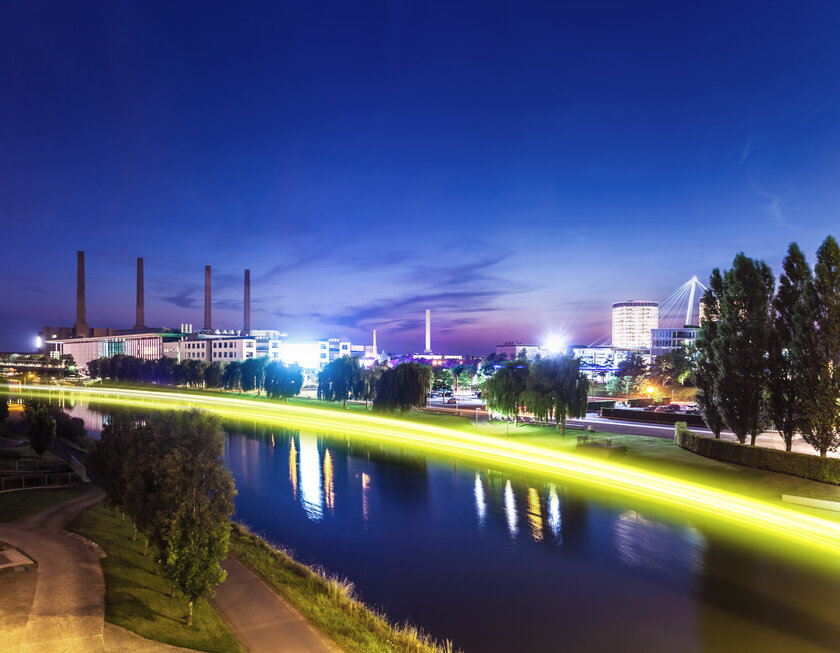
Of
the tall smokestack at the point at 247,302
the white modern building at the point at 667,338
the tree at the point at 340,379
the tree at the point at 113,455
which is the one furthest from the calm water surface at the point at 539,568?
the tall smokestack at the point at 247,302

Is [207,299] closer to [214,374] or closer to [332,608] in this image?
[214,374]

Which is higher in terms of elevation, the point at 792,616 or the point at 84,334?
the point at 84,334

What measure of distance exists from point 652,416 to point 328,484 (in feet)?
115

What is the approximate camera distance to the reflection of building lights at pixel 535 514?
2353cm

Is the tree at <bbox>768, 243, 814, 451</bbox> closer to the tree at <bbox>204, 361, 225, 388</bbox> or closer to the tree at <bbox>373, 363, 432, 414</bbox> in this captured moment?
the tree at <bbox>373, 363, 432, 414</bbox>

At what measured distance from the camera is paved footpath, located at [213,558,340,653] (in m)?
12.6

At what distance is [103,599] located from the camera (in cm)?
1360

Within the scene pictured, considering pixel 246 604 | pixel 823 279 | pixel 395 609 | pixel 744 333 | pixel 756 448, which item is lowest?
pixel 395 609

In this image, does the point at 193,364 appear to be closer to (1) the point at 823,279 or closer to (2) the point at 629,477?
(2) the point at 629,477

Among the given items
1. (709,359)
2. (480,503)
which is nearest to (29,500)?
(480,503)

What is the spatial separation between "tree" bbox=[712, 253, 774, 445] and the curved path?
32.0 meters

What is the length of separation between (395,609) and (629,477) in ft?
61.7

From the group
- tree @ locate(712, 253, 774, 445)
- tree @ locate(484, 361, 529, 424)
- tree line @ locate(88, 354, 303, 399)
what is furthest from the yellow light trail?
tree line @ locate(88, 354, 303, 399)

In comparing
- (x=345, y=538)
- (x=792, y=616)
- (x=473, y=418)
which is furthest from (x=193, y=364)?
(x=792, y=616)
